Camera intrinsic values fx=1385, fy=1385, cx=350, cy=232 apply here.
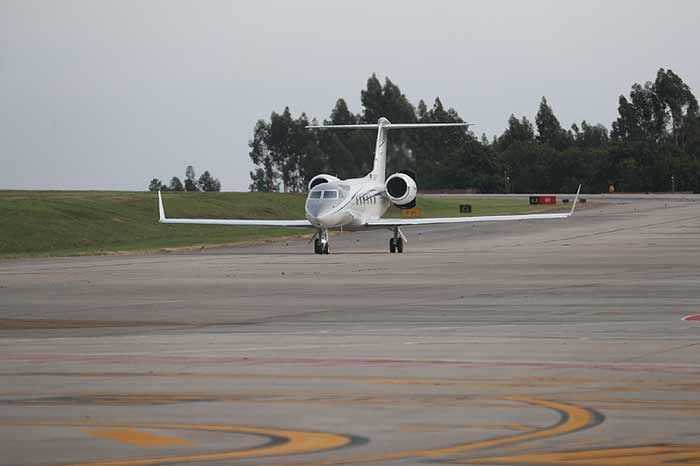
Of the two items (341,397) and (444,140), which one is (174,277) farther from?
(444,140)

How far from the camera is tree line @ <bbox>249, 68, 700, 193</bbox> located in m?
98.1

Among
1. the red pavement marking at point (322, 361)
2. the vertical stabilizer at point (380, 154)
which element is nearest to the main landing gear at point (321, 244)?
the vertical stabilizer at point (380, 154)

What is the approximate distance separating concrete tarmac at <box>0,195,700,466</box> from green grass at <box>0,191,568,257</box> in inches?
985

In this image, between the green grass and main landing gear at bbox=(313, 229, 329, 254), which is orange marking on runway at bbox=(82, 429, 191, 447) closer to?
main landing gear at bbox=(313, 229, 329, 254)

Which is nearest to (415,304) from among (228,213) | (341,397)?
(341,397)

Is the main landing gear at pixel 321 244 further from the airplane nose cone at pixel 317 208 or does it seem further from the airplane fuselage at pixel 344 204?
the airplane nose cone at pixel 317 208

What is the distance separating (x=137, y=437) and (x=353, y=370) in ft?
15.2

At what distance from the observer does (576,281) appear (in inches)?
1265

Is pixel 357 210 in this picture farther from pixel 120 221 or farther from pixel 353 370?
pixel 353 370

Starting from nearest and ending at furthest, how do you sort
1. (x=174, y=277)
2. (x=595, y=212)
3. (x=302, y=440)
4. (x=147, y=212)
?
(x=302, y=440)
(x=174, y=277)
(x=147, y=212)
(x=595, y=212)

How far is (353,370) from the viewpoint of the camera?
48.1ft

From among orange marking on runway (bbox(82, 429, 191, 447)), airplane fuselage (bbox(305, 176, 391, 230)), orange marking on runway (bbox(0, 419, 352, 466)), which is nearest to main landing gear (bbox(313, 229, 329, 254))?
airplane fuselage (bbox(305, 176, 391, 230))

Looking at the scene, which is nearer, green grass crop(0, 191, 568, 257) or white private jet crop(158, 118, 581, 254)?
white private jet crop(158, 118, 581, 254)

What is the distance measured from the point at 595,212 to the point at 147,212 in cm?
3116
